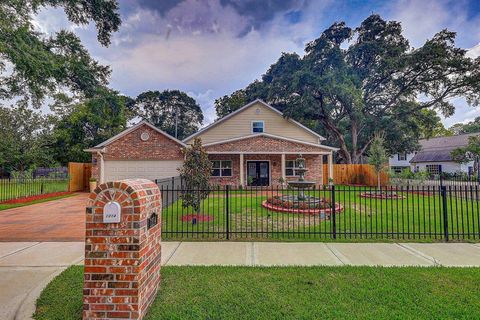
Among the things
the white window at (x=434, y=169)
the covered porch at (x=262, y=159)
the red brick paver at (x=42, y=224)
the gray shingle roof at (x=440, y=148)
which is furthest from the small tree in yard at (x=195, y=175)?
the white window at (x=434, y=169)

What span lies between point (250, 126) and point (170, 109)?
121ft

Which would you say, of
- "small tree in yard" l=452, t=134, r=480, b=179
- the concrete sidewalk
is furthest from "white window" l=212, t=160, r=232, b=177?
"small tree in yard" l=452, t=134, r=480, b=179

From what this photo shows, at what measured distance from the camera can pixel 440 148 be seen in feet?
123

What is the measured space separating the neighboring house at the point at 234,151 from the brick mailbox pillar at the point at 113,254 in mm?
14576

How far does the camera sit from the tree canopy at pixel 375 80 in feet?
74.1

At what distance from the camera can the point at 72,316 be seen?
3035 mm

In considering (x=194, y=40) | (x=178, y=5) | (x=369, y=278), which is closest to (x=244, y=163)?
(x=194, y=40)

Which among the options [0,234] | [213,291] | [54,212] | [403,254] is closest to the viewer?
[213,291]

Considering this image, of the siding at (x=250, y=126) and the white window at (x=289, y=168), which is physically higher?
the siding at (x=250, y=126)

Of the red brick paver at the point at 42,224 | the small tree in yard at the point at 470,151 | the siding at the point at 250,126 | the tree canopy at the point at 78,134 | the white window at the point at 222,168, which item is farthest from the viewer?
the tree canopy at the point at 78,134

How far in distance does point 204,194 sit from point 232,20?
9531 millimetres

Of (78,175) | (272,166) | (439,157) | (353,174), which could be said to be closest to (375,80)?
(353,174)

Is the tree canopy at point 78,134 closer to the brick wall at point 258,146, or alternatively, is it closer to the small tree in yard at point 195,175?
the brick wall at point 258,146

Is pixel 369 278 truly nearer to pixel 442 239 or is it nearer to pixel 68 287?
pixel 442 239
